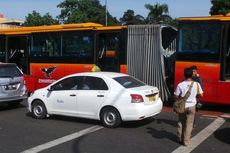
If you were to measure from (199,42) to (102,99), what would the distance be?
14.5 ft

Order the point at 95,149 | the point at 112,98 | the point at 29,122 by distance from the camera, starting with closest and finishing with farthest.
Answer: the point at 95,149 → the point at 112,98 → the point at 29,122

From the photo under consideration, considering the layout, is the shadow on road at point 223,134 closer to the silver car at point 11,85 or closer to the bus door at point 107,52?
the bus door at point 107,52

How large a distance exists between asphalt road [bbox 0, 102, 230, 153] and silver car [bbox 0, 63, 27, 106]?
1203 mm

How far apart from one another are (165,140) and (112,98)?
204cm

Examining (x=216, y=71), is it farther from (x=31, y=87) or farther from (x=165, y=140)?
(x=31, y=87)

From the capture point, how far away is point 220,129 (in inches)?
418

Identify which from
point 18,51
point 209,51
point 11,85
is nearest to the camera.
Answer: point 209,51

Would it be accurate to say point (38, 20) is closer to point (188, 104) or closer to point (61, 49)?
point (61, 49)

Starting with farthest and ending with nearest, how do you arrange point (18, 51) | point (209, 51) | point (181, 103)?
point (18, 51) → point (209, 51) → point (181, 103)

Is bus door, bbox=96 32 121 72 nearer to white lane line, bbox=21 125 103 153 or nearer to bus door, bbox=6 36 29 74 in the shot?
bus door, bbox=6 36 29 74

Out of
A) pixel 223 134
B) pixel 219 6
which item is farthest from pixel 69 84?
pixel 219 6

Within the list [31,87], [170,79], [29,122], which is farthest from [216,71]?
[31,87]

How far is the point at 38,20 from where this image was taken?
57.8 meters

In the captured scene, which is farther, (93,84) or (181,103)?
(93,84)
